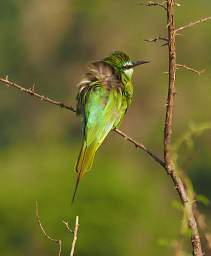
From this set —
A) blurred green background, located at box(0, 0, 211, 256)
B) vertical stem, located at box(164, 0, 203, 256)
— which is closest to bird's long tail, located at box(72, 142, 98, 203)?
vertical stem, located at box(164, 0, 203, 256)

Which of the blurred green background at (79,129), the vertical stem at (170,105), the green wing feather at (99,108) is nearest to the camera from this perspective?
the vertical stem at (170,105)

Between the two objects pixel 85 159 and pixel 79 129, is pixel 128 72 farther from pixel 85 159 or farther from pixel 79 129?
pixel 79 129

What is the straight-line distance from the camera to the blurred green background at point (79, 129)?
19.0 meters

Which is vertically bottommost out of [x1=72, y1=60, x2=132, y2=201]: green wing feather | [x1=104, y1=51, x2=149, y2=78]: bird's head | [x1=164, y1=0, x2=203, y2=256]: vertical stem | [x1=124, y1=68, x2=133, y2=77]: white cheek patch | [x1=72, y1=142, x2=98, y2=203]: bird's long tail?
[x1=164, y1=0, x2=203, y2=256]: vertical stem

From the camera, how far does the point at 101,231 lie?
744 inches

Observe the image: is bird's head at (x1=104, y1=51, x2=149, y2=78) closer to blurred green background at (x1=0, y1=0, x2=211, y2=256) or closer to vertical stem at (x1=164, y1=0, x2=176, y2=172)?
vertical stem at (x1=164, y1=0, x2=176, y2=172)

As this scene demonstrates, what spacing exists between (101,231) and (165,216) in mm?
5086

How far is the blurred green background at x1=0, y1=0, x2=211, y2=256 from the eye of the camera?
62.3 ft

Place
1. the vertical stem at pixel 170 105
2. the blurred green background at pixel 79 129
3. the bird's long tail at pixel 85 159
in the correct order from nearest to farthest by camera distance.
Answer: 1. the vertical stem at pixel 170 105
2. the bird's long tail at pixel 85 159
3. the blurred green background at pixel 79 129

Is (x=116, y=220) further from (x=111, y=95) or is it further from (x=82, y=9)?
(x=82, y=9)

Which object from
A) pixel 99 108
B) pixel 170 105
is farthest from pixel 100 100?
pixel 170 105

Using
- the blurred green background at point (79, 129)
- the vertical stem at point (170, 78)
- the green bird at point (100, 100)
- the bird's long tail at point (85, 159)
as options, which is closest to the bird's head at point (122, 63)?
the green bird at point (100, 100)

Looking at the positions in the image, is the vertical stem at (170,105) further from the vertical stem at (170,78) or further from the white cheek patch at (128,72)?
the white cheek patch at (128,72)

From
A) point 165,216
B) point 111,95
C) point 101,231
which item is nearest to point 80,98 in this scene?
point 111,95
